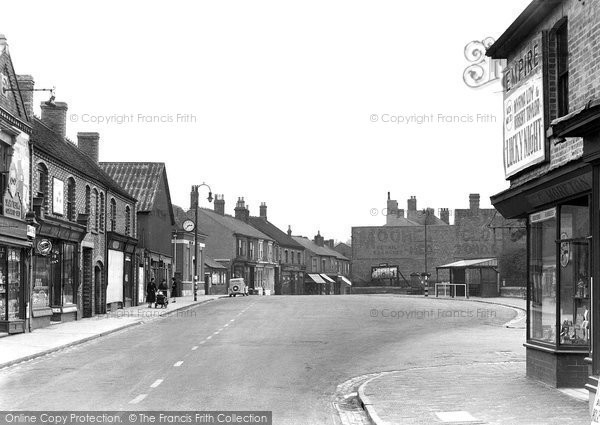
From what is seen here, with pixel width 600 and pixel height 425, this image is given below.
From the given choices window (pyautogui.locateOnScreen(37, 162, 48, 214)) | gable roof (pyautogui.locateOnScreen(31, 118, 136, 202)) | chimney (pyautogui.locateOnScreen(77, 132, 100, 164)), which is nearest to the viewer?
window (pyautogui.locateOnScreen(37, 162, 48, 214))

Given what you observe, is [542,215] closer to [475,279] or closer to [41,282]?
[41,282]

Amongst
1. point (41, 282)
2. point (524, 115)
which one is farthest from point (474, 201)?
point (524, 115)

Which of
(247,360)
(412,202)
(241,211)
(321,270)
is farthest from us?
(412,202)

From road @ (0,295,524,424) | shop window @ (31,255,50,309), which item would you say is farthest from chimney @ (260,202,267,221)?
shop window @ (31,255,50,309)

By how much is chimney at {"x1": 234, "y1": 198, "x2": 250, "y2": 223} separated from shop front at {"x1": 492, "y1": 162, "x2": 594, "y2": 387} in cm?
8115

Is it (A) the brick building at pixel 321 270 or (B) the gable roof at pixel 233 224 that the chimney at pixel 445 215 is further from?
(B) the gable roof at pixel 233 224

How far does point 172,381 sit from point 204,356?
4.65 m

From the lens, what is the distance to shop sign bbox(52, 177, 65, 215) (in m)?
30.6

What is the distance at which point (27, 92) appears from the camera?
2944 centimetres

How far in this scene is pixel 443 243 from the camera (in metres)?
96.4

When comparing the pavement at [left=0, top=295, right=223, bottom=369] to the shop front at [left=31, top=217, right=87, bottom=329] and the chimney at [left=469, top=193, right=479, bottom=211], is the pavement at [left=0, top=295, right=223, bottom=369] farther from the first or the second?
the chimney at [left=469, top=193, right=479, bottom=211]

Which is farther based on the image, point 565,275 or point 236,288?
point 236,288

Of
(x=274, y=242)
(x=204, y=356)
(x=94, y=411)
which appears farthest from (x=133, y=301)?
(x=274, y=242)

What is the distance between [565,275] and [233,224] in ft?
239
